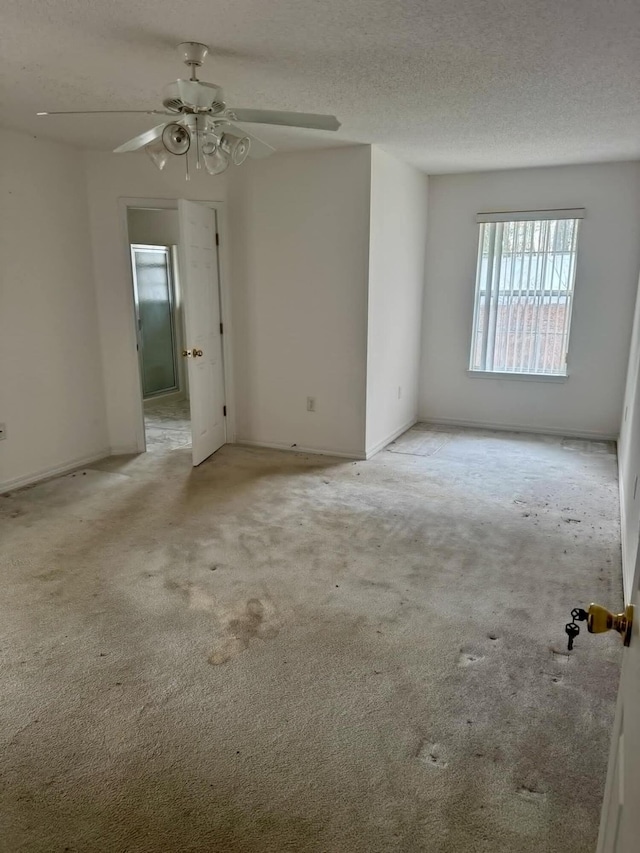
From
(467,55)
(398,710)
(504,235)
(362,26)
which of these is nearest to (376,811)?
(398,710)

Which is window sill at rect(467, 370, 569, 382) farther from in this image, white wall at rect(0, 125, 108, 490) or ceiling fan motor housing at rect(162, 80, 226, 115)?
ceiling fan motor housing at rect(162, 80, 226, 115)

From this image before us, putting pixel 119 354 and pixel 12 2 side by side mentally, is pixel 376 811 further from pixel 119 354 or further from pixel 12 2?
pixel 119 354

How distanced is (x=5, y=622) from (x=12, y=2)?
7.93 ft

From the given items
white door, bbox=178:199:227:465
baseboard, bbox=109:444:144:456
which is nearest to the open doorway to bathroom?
baseboard, bbox=109:444:144:456

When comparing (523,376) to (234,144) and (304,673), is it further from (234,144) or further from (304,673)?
(304,673)

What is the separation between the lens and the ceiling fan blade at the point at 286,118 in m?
2.41

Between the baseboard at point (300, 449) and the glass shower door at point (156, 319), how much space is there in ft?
8.21

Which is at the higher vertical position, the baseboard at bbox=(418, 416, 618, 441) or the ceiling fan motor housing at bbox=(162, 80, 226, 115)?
the ceiling fan motor housing at bbox=(162, 80, 226, 115)

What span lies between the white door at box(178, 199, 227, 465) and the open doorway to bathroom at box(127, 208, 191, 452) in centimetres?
172

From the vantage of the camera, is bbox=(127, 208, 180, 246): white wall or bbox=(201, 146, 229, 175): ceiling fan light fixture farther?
bbox=(127, 208, 180, 246): white wall

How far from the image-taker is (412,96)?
3.13 m

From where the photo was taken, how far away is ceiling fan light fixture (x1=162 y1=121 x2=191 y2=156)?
236 centimetres

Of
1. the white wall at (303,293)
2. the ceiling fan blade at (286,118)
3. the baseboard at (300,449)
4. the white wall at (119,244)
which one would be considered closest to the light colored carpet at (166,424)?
the white wall at (119,244)

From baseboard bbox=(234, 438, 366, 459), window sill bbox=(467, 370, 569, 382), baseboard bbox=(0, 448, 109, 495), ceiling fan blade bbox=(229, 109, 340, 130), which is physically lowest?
baseboard bbox=(0, 448, 109, 495)
